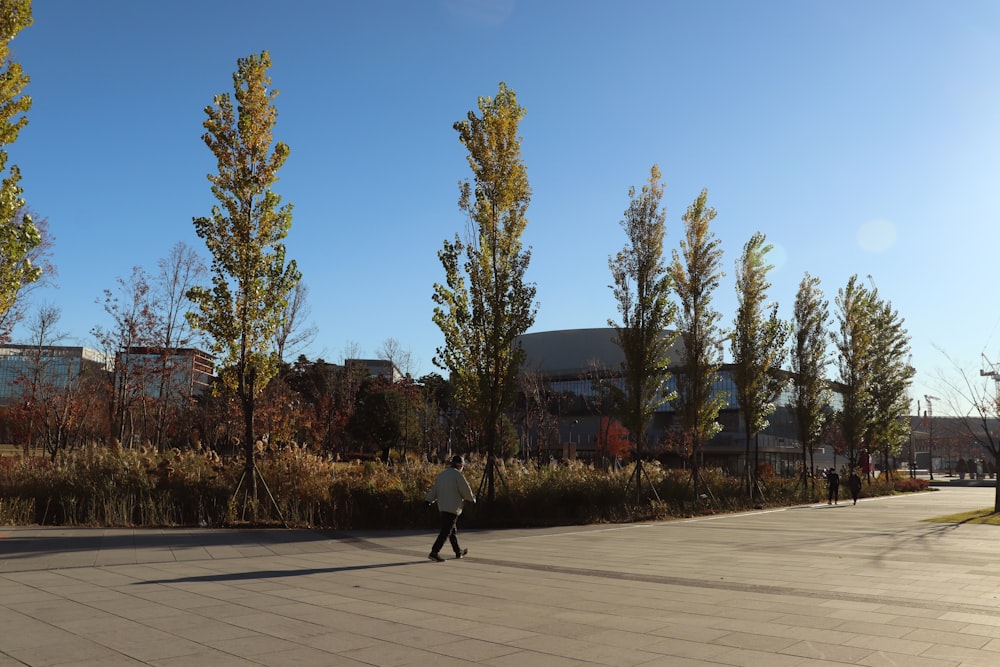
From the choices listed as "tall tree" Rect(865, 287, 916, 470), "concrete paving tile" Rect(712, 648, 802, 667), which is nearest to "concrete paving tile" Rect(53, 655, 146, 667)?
"concrete paving tile" Rect(712, 648, 802, 667)

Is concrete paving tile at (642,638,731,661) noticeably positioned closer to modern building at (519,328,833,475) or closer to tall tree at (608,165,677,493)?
tall tree at (608,165,677,493)

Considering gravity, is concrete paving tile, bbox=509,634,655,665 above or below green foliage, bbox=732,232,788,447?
below

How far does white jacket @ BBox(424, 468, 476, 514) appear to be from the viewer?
37.9 feet

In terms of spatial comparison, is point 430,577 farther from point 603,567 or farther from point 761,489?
point 761,489

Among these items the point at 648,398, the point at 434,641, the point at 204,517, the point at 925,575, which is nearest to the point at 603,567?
the point at 925,575

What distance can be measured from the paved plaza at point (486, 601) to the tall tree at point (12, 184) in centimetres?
432

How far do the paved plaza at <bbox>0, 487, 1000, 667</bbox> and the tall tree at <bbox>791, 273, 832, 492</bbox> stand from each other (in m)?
20.5

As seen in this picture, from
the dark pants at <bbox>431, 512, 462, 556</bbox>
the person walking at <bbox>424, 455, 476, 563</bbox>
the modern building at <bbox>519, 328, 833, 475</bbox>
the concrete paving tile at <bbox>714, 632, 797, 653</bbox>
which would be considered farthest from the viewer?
the modern building at <bbox>519, 328, 833, 475</bbox>

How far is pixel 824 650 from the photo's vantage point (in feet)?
19.2

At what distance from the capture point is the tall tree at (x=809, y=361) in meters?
34.2

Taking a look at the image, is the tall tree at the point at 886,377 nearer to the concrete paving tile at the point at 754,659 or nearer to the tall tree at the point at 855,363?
the tall tree at the point at 855,363

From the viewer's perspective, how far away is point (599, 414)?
197 feet

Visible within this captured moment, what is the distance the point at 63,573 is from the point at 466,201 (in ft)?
41.7

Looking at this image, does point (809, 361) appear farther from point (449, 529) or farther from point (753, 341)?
point (449, 529)
